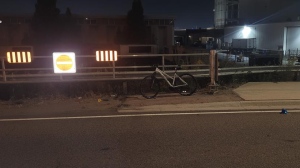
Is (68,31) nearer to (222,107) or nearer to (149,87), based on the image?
(149,87)

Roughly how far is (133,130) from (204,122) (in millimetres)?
1638

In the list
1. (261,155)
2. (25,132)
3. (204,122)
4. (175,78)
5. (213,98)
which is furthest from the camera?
(175,78)

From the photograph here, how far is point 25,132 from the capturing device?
6.84 meters

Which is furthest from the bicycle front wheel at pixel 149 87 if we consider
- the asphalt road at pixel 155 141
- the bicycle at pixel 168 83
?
the asphalt road at pixel 155 141

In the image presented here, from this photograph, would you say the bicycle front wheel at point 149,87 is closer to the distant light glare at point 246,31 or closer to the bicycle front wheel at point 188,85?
the bicycle front wheel at point 188,85

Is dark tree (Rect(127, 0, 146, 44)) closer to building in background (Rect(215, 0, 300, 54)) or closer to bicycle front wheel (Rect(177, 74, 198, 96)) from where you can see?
building in background (Rect(215, 0, 300, 54))

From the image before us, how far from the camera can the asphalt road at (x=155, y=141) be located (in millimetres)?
5172

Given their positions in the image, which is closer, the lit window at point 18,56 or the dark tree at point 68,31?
the lit window at point 18,56

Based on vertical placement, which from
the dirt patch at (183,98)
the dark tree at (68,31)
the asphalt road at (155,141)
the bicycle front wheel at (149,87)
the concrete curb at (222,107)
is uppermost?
the dark tree at (68,31)

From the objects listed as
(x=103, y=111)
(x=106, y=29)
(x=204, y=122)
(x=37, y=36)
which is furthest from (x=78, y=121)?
(x=106, y=29)

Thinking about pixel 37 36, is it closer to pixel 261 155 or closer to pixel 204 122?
pixel 204 122

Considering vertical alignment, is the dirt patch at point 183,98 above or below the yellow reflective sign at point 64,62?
below

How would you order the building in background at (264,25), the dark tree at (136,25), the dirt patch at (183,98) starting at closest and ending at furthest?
1. the dirt patch at (183,98)
2. the building in background at (264,25)
3. the dark tree at (136,25)

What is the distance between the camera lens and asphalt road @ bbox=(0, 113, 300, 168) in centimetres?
517
